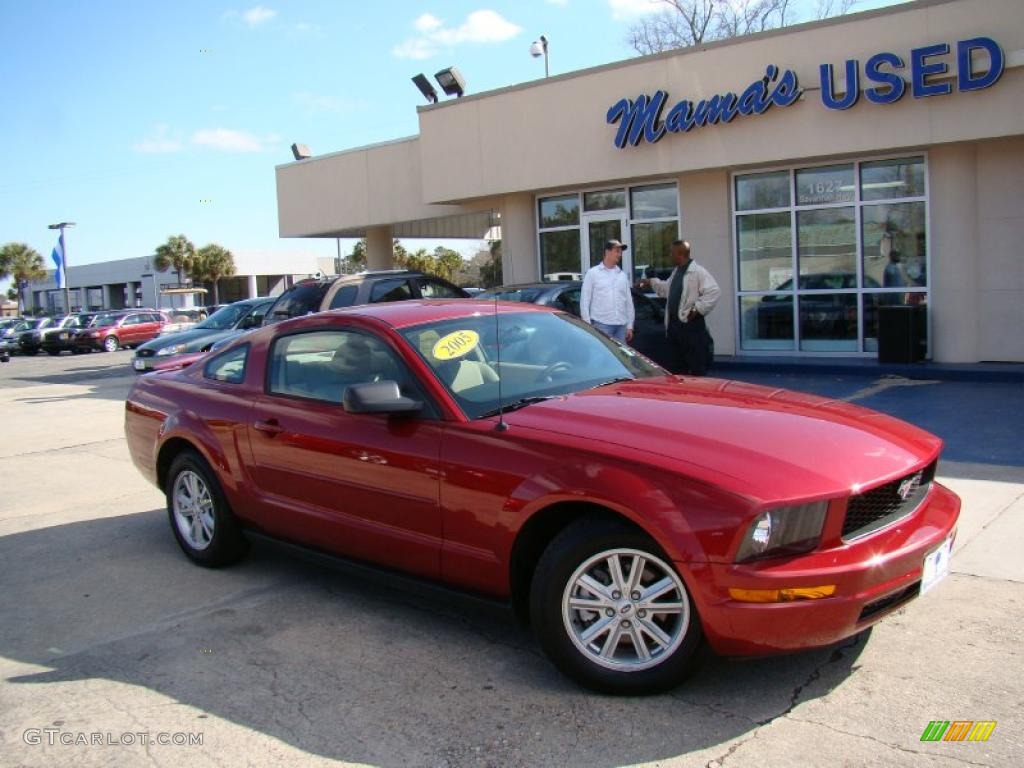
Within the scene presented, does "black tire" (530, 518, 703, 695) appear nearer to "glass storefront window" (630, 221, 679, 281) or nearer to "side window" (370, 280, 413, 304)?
"side window" (370, 280, 413, 304)

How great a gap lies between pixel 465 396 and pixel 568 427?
2.09 feet

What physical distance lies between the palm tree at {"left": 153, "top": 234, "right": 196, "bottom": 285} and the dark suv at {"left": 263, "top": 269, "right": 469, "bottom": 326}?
57.4 m

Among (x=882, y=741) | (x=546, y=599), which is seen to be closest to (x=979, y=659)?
(x=882, y=741)

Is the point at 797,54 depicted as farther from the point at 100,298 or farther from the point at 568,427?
the point at 100,298

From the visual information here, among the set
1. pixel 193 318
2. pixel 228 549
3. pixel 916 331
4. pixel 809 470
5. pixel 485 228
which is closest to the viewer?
pixel 809 470

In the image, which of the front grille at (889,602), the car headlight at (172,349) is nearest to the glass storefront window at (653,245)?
the car headlight at (172,349)

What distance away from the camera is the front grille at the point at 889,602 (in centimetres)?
328

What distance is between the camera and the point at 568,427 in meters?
3.77

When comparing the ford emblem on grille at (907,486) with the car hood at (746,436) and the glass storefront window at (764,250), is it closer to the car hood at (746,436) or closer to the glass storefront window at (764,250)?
the car hood at (746,436)

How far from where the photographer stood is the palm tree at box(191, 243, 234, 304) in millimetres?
66500

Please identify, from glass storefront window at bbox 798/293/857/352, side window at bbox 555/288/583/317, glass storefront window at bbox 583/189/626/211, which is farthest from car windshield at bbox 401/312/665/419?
glass storefront window at bbox 583/189/626/211

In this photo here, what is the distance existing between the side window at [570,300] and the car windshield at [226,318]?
780 centimetres

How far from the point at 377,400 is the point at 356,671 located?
46.6 inches

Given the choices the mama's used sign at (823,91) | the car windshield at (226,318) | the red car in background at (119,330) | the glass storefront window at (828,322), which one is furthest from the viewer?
the red car in background at (119,330)
